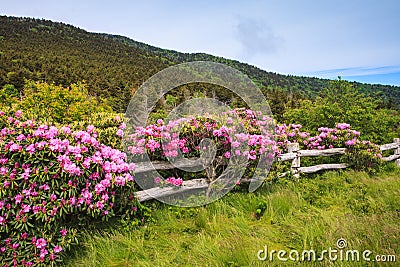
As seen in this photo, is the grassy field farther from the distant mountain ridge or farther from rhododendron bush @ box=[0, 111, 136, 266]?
the distant mountain ridge

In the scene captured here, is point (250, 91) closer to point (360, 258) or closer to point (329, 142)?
point (329, 142)

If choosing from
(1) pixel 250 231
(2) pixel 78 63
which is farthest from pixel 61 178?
(2) pixel 78 63

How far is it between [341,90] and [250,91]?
638cm

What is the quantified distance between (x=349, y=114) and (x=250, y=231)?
6.98m

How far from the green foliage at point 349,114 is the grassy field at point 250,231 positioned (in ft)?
15.2

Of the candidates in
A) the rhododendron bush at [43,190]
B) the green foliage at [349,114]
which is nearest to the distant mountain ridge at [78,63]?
the green foliage at [349,114]

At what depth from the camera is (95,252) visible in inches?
111

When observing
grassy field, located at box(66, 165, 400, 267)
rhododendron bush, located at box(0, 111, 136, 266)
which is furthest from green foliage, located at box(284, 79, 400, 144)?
rhododendron bush, located at box(0, 111, 136, 266)

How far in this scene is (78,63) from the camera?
49.4 meters

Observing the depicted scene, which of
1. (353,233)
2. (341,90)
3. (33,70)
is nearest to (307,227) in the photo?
(353,233)

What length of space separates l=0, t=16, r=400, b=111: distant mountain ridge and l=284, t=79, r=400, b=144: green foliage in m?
1.39

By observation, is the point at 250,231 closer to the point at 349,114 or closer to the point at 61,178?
the point at 61,178

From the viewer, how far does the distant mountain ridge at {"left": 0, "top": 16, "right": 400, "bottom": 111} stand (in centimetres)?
3672

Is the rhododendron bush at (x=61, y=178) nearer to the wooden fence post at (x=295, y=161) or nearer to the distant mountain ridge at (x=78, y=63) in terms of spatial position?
the wooden fence post at (x=295, y=161)
